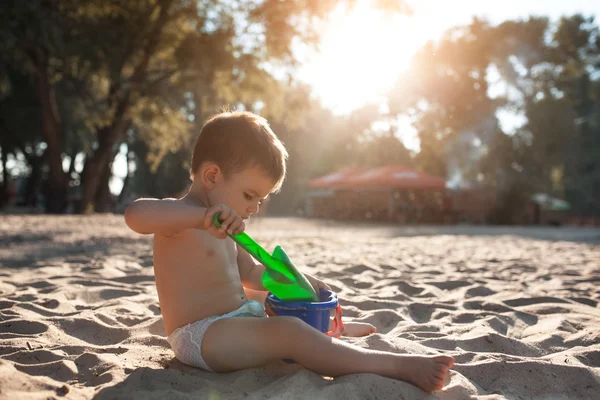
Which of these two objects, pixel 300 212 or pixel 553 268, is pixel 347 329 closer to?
pixel 553 268

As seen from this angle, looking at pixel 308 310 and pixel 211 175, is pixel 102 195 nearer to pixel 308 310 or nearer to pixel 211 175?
pixel 211 175

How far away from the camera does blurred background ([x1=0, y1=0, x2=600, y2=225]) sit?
1173 cm

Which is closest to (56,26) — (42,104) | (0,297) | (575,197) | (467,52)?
(42,104)

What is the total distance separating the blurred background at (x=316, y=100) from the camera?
38.5ft

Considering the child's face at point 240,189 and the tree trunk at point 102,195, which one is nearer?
the child's face at point 240,189

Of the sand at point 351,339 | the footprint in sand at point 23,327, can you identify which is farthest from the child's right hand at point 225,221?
the footprint in sand at point 23,327

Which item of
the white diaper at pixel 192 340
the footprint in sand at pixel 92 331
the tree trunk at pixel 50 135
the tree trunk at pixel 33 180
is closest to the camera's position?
the white diaper at pixel 192 340

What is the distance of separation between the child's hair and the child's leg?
1.98 ft

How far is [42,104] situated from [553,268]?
476 inches

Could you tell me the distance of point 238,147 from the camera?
1956 millimetres

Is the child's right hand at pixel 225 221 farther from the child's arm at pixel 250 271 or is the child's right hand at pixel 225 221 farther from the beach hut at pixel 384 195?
the beach hut at pixel 384 195

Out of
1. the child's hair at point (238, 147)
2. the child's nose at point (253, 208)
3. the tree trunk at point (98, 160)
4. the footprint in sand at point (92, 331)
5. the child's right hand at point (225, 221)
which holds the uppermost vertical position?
the tree trunk at point (98, 160)

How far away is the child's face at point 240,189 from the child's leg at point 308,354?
463mm

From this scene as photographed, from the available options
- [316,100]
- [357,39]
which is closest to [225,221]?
[357,39]
